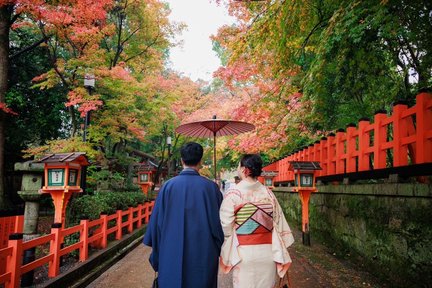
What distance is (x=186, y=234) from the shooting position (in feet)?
10.3

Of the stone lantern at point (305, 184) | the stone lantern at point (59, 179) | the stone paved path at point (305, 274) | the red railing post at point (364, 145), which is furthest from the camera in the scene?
the stone lantern at point (305, 184)

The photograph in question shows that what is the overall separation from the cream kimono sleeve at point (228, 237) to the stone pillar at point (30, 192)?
20.7 feet

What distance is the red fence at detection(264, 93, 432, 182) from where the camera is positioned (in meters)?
4.71

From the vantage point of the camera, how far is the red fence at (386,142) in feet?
15.5

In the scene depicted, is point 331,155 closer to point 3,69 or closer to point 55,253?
point 55,253

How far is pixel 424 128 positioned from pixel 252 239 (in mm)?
3325

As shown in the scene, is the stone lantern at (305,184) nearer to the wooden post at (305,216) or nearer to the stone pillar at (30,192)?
the wooden post at (305,216)

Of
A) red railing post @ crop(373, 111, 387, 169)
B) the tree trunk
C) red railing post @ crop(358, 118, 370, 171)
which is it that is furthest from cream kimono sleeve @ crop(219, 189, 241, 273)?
the tree trunk

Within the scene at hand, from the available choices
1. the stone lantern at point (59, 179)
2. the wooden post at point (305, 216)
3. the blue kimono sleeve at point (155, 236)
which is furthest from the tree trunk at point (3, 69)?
the blue kimono sleeve at point (155, 236)

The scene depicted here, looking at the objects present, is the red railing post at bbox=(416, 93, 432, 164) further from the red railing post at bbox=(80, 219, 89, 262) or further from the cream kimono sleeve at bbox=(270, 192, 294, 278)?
the red railing post at bbox=(80, 219, 89, 262)

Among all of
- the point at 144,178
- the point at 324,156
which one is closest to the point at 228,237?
the point at 324,156

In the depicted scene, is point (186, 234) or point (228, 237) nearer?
point (186, 234)

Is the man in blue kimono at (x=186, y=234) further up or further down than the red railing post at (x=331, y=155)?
further down

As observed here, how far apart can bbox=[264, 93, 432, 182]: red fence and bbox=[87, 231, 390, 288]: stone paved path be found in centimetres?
212
